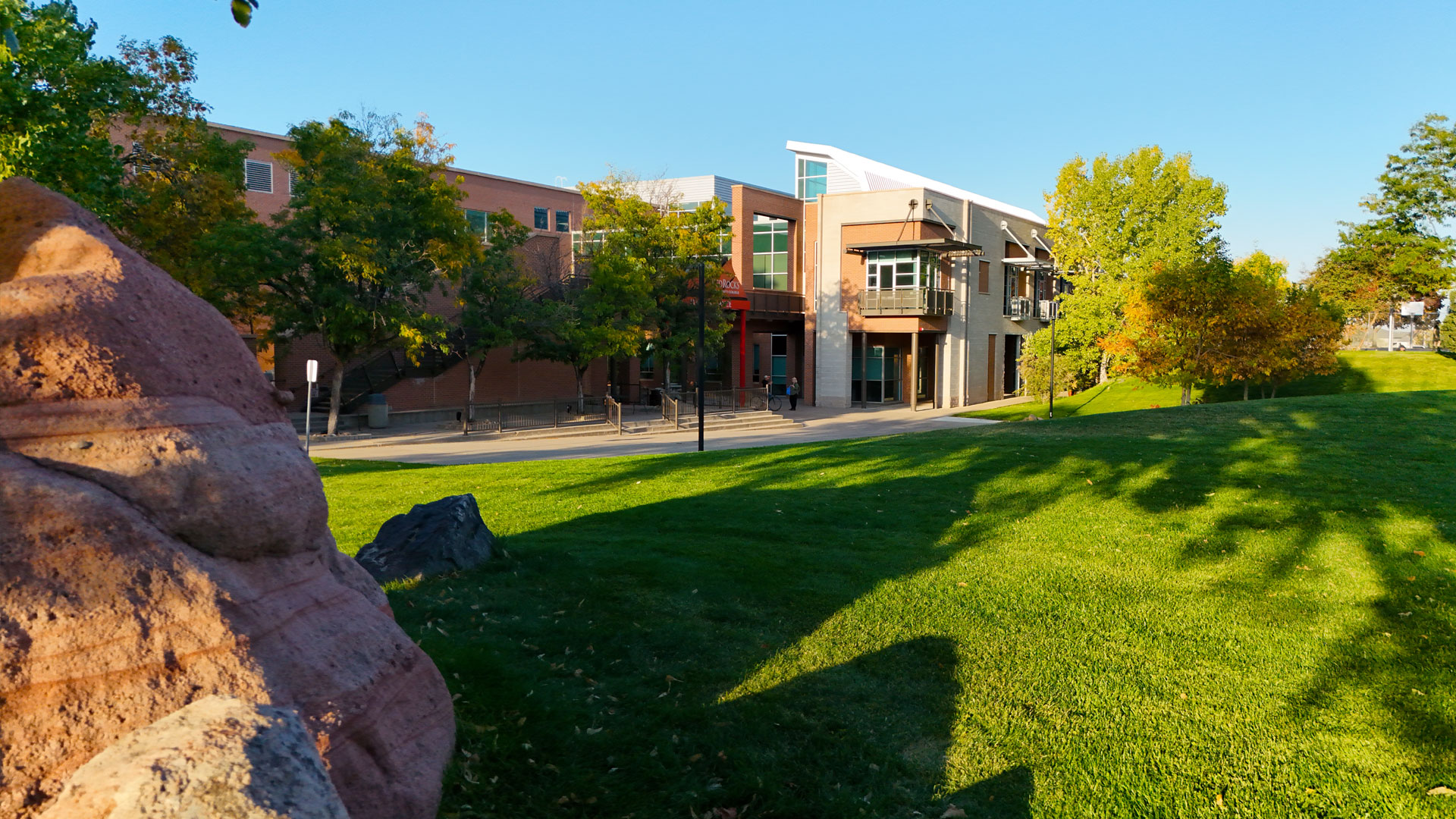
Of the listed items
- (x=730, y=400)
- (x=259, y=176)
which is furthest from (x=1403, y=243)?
(x=259, y=176)

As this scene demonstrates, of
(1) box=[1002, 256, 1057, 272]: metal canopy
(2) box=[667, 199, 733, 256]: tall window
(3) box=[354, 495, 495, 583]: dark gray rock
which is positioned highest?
(2) box=[667, 199, 733, 256]: tall window

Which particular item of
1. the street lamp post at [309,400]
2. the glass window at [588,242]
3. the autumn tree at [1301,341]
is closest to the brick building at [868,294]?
Result: the glass window at [588,242]

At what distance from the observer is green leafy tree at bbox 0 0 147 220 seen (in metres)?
15.7

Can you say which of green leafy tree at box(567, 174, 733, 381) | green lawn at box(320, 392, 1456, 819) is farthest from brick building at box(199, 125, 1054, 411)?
green lawn at box(320, 392, 1456, 819)

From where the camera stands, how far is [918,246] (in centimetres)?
4384

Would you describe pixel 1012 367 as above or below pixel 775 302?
below

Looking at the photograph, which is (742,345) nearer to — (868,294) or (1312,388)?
(868,294)

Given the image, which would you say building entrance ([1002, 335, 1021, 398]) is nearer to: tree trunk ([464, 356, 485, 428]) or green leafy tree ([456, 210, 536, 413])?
green leafy tree ([456, 210, 536, 413])

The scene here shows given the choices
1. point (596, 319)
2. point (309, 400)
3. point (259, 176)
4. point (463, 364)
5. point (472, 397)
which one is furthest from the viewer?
point (259, 176)

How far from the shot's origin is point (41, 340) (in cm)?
384

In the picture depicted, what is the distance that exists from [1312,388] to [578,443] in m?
31.2

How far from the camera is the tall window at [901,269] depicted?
148 feet

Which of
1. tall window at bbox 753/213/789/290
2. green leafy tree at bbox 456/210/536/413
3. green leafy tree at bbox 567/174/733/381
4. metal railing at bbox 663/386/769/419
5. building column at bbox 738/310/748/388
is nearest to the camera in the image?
green leafy tree at bbox 456/210/536/413

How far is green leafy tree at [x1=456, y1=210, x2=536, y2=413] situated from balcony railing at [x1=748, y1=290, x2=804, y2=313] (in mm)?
14625
